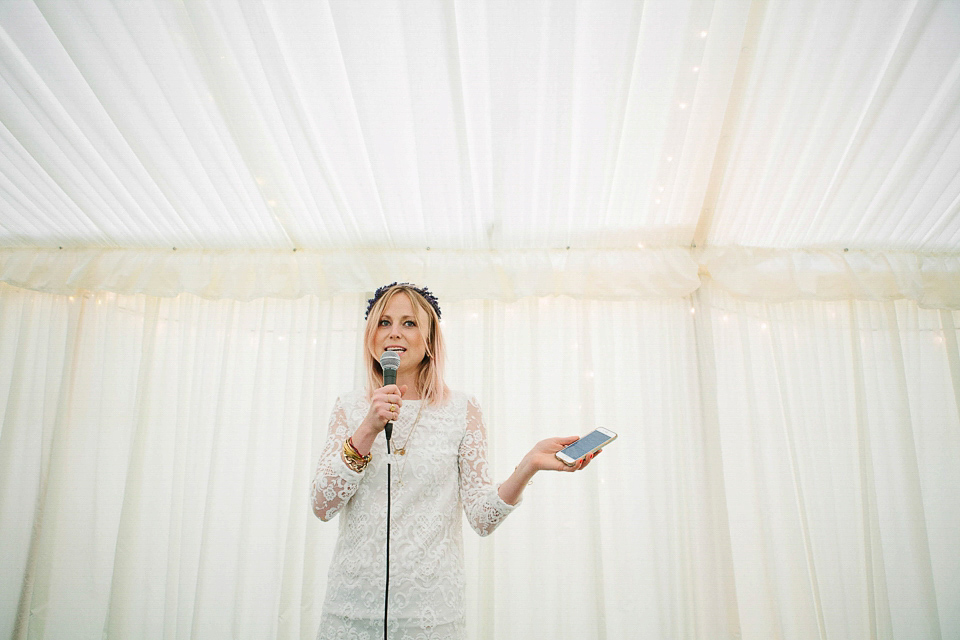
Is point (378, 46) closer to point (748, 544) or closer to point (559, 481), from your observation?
point (559, 481)

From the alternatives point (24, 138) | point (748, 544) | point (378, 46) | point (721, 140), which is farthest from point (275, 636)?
point (721, 140)

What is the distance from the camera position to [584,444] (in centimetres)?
150

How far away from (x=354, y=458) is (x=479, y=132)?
5.88 feet

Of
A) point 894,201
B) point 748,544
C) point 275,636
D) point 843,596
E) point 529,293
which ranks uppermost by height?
point 894,201

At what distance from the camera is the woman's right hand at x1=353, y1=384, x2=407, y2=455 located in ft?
4.56

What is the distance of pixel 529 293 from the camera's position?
343 centimetres

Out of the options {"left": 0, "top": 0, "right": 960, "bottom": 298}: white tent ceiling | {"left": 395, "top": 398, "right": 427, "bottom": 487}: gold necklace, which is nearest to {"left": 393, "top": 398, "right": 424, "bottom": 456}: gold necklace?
{"left": 395, "top": 398, "right": 427, "bottom": 487}: gold necklace

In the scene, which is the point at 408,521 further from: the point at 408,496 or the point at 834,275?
the point at 834,275

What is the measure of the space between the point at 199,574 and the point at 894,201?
4842mm

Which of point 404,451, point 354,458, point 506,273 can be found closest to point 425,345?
point 404,451

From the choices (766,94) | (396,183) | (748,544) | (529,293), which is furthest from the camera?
(529,293)

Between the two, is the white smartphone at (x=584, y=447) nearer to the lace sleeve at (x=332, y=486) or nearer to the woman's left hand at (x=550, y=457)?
the woman's left hand at (x=550, y=457)

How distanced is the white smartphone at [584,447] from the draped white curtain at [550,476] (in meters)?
1.91

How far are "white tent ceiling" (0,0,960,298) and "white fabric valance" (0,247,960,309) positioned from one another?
1.3 inches
